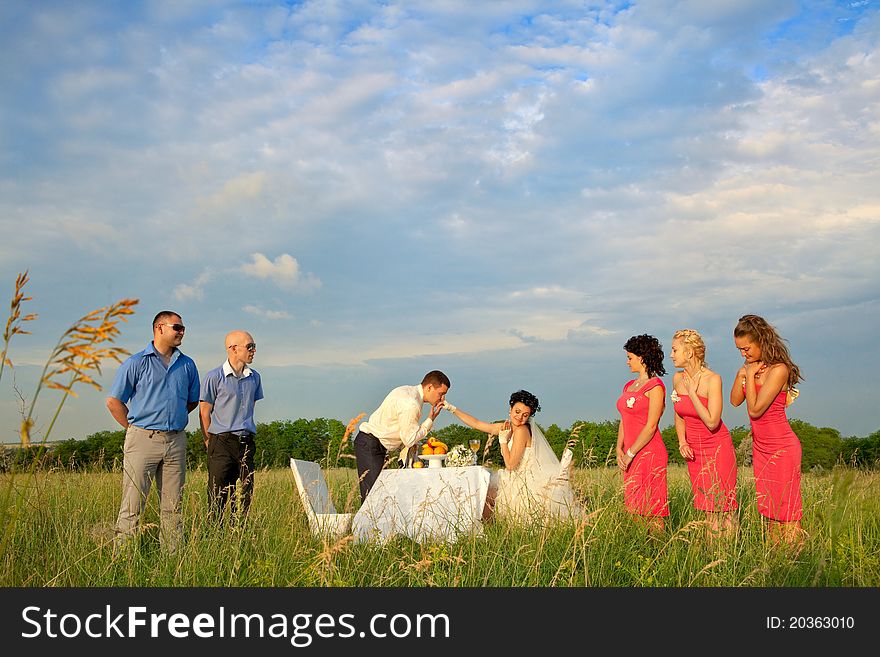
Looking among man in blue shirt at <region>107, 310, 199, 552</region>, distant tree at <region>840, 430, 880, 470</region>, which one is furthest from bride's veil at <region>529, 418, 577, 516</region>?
distant tree at <region>840, 430, 880, 470</region>

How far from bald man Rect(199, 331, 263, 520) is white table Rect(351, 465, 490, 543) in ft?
5.12

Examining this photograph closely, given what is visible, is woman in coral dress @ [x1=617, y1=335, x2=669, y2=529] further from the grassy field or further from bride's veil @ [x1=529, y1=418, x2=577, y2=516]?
bride's veil @ [x1=529, y1=418, x2=577, y2=516]

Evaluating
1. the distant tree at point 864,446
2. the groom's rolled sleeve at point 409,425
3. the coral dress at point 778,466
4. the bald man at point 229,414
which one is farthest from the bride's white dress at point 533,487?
the distant tree at point 864,446

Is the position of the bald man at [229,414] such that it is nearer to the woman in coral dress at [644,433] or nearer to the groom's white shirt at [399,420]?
the groom's white shirt at [399,420]

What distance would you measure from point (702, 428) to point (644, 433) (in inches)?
17.4

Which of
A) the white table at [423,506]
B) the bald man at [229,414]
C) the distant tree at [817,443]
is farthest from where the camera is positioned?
the distant tree at [817,443]

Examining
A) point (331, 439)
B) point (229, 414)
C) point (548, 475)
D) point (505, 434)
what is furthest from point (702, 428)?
point (331, 439)

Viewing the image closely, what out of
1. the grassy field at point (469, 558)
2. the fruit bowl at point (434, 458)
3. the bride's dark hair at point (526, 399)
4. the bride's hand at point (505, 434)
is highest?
the bride's dark hair at point (526, 399)

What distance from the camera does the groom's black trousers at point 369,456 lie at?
6.94m

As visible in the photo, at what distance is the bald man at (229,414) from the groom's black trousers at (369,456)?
1011 millimetres

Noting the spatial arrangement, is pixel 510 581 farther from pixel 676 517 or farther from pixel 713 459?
pixel 676 517

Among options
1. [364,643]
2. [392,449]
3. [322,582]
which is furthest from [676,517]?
[364,643]

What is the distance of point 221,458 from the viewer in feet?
22.0

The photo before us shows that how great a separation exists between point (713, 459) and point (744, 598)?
215 cm
